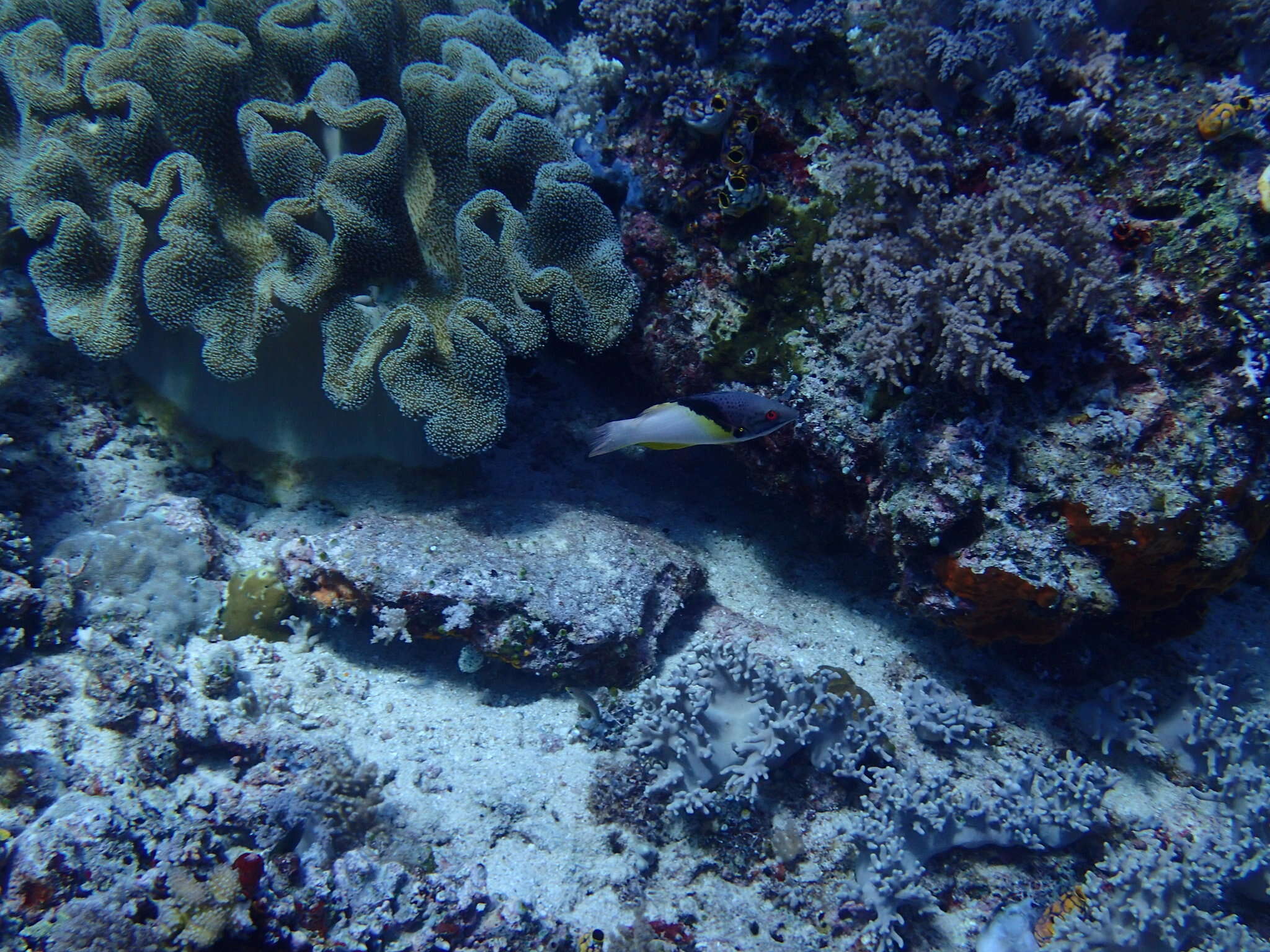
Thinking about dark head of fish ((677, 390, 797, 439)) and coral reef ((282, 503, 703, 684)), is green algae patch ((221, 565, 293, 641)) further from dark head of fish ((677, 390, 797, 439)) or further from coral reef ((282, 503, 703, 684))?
dark head of fish ((677, 390, 797, 439))

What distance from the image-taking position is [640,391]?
15.2 feet

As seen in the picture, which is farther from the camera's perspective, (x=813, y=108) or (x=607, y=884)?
(x=813, y=108)

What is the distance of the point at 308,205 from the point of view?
345 centimetres

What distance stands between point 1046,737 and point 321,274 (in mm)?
4611

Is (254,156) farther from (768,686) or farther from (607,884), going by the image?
(607,884)

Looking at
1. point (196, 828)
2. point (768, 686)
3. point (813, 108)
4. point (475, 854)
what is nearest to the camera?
point (196, 828)

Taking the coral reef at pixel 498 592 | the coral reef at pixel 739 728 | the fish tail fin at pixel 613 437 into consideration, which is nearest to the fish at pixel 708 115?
the fish tail fin at pixel 613 437

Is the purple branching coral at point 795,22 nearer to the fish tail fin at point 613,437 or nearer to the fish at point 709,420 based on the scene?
the fish at point 709,420

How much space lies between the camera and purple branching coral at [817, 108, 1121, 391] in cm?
280

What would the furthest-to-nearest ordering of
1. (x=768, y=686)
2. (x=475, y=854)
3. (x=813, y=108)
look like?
(x=813, y=108), (x=768, y=686), (x=475, y=854)

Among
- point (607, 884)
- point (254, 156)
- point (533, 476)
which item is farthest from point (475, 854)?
point (254, 156)

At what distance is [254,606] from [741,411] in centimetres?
289

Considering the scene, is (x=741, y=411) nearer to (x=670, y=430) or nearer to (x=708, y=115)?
(x=670, y=430)

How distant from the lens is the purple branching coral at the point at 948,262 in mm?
2803
